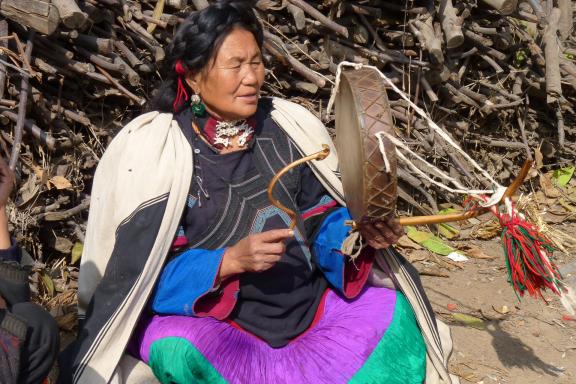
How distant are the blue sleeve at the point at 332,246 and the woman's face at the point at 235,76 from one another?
52cm

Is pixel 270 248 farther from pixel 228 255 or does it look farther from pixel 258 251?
pixel 228 255

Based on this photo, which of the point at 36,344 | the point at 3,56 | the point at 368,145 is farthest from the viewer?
the point at 3,56

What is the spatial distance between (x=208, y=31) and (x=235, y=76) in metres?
0.20

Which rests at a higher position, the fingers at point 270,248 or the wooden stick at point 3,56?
the wooden stick at point 3,56

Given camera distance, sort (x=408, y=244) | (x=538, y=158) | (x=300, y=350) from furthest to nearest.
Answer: (x=538, y=158)
(x=408, y=244)
(x=300, y=350)

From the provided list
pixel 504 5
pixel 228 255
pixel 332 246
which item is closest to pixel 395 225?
pixel 332 246

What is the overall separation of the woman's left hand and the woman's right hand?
28 cm

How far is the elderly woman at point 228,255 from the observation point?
8.67 ft

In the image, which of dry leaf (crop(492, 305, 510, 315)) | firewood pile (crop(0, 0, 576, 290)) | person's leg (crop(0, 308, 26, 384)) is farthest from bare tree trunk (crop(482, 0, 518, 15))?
person's leg (crop(0, 308, 26, 384))

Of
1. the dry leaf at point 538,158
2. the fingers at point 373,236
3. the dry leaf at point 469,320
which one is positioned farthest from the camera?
the dry leaf at point 538,158

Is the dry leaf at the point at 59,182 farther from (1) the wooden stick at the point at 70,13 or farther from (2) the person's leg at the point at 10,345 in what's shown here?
(2) the person's leg at the point at 10,345

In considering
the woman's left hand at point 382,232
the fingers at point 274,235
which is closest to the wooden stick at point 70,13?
the fingers at point 274,235

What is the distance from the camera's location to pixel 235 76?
2.90 meters

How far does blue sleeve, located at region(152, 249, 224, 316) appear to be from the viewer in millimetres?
2682
